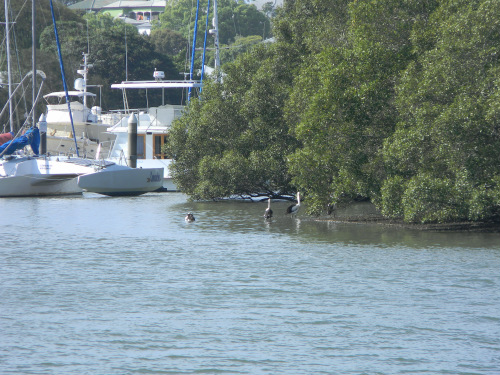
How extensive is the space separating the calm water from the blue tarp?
62.5 ft

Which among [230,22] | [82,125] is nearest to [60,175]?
[82,125]

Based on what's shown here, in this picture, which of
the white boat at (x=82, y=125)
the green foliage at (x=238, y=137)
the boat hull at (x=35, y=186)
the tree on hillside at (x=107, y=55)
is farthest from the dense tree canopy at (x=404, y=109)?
the tree on hillside at (x=107, y=55)

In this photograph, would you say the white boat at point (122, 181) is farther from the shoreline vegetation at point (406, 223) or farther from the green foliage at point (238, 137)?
the shoreline vegetation at point (406, 223)

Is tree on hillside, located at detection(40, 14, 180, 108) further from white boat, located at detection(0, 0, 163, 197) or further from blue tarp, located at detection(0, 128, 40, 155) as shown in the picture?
white boat, located at detection(0, 0, 163, 197)

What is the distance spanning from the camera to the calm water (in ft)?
42.3

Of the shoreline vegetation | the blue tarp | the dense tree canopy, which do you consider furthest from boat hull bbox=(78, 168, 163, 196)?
the shoreline vegetation

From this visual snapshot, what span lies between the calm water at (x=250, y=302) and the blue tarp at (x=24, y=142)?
19055mm

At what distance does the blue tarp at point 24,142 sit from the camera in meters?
47.7

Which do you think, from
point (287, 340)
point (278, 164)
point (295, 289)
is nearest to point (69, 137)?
point (278, 164)

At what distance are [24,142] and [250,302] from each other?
33.7 meters

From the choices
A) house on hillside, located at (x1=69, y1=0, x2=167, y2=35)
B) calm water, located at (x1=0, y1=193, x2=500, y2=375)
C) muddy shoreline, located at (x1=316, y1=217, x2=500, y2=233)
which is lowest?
calm water, located at (x1=0, y1=193, x2=500, y2=375)

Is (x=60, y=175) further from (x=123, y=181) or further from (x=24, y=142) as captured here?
(x=123, y=181)

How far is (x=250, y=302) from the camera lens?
16.9 metres

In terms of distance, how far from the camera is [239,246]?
2525cm
